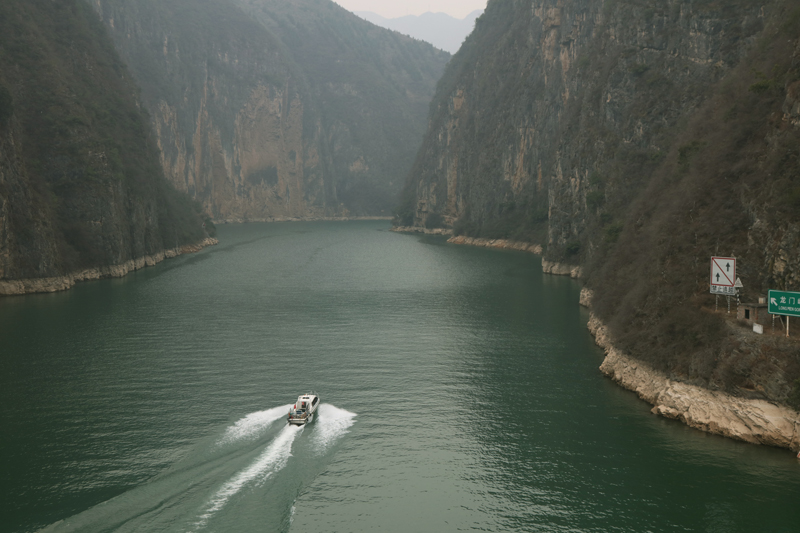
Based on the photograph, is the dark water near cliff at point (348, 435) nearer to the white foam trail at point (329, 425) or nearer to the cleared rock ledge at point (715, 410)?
the white foam trail at point (329, 425)

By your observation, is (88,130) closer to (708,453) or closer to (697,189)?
(697,189)

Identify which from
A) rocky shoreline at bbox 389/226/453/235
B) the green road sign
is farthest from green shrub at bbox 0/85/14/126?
rocky shoreline at bbox 389/226/453/235

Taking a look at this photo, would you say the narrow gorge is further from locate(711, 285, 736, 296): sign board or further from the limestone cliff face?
locate(711, 285, 736, 296): sign board

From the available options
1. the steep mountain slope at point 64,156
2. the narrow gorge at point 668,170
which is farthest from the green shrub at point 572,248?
the steep mountain slope at point 64,156

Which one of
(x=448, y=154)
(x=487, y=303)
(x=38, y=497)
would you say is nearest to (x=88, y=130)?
(x=487, y=303)

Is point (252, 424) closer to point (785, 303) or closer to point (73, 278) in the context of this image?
point (785, 303)

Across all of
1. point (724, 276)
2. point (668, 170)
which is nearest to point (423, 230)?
point (668, 170)
